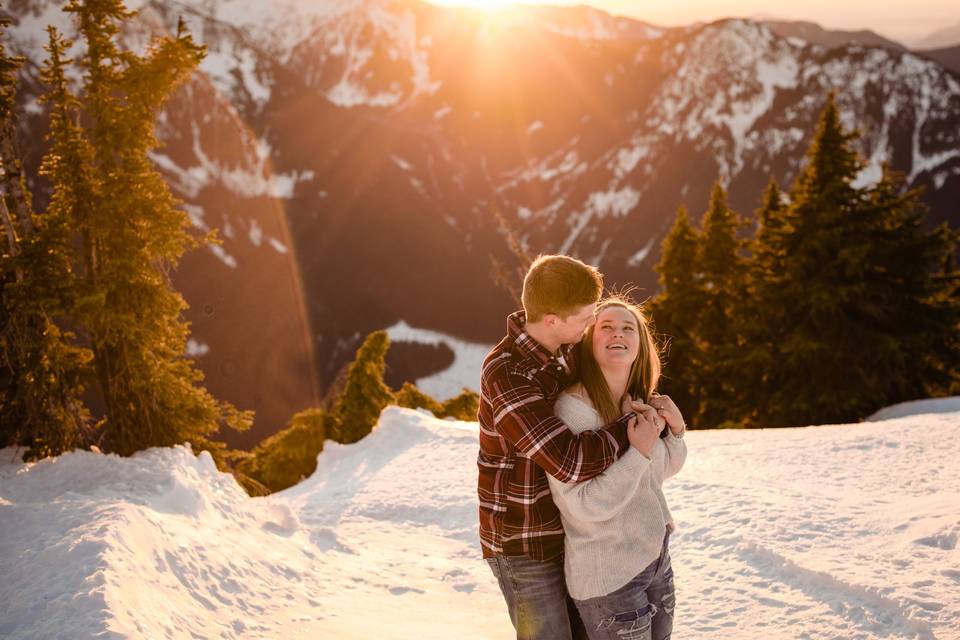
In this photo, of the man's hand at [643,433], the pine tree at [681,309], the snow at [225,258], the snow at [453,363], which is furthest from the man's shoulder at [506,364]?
the snow at [225,258]

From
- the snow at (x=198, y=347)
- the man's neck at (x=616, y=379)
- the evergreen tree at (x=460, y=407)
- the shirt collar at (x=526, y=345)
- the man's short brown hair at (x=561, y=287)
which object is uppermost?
the man's short brown hair at (x=561, y=287)

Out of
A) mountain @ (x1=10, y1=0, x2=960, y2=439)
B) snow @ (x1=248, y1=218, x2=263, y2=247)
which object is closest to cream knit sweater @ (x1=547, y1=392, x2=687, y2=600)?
mountain @ (x1=10, y1=0, x2=960, y2=439)

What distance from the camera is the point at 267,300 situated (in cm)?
13175

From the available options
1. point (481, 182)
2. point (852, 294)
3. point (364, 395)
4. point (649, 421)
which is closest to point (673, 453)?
point (649, 421)

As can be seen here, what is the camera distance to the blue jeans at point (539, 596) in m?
3.02

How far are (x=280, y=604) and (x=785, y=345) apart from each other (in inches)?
637

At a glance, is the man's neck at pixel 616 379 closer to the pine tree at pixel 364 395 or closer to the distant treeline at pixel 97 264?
the distant treeline at pixel 97 264

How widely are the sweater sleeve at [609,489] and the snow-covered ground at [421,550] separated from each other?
314 centimetres

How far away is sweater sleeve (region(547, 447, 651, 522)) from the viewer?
2.72 metres

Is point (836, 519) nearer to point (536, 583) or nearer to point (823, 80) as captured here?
point (536, 583)

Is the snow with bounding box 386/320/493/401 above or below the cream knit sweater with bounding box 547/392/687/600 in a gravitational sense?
below

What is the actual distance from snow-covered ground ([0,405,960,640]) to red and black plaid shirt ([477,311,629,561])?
2722 millimetres

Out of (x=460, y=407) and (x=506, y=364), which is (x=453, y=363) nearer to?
(x=460, y=407)

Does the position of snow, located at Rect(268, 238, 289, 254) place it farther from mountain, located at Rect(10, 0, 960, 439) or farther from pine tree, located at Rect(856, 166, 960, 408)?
pine tree, located at Rect(856, 166, 960, 408)
